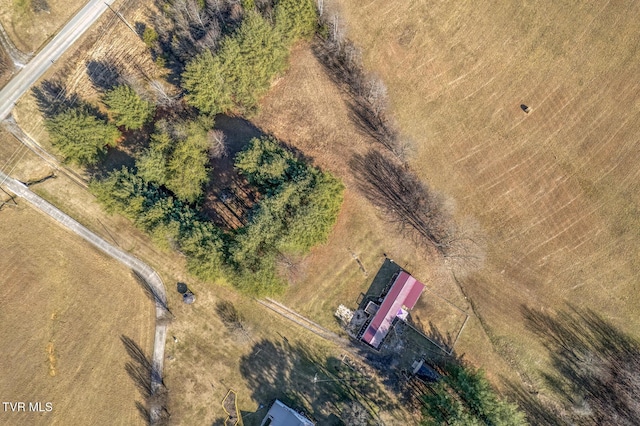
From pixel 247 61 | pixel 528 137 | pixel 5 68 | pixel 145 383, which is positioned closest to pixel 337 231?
pixel 247 61

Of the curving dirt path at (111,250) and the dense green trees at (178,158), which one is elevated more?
the dense green trees at (178,158)

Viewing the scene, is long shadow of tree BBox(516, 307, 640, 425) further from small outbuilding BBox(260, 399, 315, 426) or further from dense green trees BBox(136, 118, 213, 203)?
dense green trees BBox(136, 118, 213, 203)

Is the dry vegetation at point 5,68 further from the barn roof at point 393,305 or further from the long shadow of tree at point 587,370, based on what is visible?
the long shadow of tree at point 587,370

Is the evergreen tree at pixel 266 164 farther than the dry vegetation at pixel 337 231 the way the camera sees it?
No

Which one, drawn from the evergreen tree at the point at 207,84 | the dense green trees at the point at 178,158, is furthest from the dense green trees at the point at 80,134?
the evergreen tree at the point at 207,84

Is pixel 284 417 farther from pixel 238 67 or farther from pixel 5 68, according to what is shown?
pixel 5 68

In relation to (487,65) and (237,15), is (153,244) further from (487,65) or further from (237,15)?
(487,65)

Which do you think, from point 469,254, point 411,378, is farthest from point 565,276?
point 411,378
